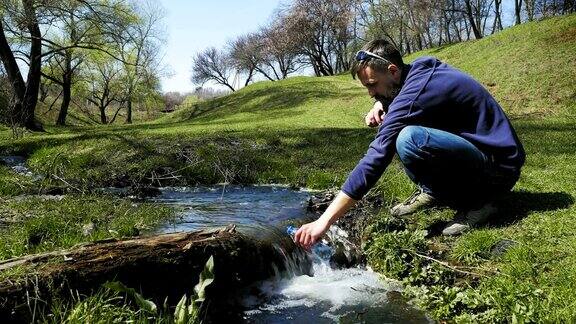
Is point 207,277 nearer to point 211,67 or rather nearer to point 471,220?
point 471,220

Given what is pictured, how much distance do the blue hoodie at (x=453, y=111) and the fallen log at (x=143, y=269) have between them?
175cm

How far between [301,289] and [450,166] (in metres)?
1.91

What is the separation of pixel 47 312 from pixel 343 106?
2572 cm

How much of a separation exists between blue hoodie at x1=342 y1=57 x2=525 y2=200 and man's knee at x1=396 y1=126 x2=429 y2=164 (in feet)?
0.29

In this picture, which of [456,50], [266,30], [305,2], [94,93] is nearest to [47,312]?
[456,50]

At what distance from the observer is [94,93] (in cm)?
5625

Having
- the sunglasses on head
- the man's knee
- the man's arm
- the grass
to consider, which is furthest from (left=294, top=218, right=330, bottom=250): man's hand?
the man's knee

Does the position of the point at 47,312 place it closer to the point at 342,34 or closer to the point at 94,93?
the point at 94,93

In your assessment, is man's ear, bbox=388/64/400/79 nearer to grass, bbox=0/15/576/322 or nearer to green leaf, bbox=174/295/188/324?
grass, bbox=0/15/576/322

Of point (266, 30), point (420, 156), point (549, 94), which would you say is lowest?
point (549, 94)

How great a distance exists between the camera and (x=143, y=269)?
3547 mm

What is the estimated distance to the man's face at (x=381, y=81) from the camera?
159 inches

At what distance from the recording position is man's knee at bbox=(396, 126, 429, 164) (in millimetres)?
4375

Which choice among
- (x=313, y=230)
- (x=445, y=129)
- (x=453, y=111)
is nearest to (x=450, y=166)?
(x=445, y=129)
